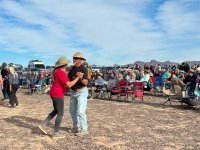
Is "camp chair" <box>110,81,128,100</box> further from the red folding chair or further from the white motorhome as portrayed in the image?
the white motorhome

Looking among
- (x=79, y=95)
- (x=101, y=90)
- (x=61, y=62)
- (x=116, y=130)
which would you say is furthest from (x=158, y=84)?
(x=61, y=62)

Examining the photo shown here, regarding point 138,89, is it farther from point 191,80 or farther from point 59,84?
point 59,84

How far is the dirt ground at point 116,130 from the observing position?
21.1 ft

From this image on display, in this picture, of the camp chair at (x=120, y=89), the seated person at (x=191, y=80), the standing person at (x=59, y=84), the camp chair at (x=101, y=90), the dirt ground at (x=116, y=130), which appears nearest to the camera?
the dirt ground at (x=116, y=130)

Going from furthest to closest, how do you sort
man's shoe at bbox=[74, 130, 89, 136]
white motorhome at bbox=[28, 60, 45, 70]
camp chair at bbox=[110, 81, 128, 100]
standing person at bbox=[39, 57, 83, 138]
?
1. white motorhome at bbox=[28, 60, 45, 70]
2. camp chair at bbox=[110, 81, 128, 100]
3. man's shoe at bbox=[74, 130, 89, 136]
4. standing person at bbox=[39, 57, 83, 138]

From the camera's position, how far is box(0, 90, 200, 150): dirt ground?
21.1 feet

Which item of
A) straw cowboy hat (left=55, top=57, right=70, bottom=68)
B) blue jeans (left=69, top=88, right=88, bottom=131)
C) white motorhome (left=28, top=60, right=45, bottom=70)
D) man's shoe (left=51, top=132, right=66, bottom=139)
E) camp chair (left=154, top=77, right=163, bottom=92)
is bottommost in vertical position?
man's shoe (left=51, top=132, right=66, bottom=139)

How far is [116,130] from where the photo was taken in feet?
25.3

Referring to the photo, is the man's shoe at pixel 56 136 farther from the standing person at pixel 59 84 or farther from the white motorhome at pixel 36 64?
the white motorhome at pixel 36 64

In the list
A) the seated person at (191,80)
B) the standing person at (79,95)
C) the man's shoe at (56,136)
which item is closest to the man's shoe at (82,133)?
the standing person at (79,95)

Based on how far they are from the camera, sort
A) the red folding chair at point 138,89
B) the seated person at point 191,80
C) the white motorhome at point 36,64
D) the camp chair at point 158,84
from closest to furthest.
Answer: the seated person at point 191,80
the red folding chair at point 138,89
the camp chair at point 158,84
the white motorhome at point 36,64

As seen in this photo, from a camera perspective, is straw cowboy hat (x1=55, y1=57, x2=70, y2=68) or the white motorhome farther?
the white motorhome

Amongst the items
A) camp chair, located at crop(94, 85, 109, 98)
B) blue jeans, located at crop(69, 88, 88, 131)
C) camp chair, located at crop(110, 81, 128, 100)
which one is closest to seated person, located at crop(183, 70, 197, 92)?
camp chair, located at crop(110, 81, 128, 100)

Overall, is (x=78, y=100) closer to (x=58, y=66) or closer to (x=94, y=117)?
(x=58, y=66)
